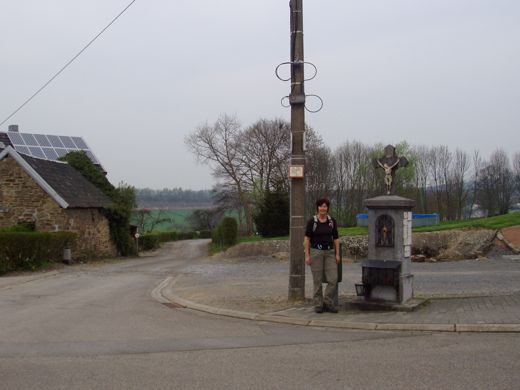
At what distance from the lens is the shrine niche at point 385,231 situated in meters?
10.5

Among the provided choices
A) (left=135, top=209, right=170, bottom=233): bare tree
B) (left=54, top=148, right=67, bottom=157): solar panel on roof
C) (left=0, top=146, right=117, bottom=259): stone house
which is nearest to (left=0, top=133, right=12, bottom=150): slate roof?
(left=54, top=148, right=67, bottom=157): solar panel on roof

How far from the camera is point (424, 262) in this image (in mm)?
22156

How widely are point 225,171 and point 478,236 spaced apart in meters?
42.5

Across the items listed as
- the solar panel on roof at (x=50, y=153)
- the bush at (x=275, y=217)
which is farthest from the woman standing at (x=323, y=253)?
the solar panel on roof at (x=50, y=153)

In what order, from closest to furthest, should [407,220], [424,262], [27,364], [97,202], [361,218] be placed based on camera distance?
1. [27,364]
2. [407,220]
3. [424,262]
4. [97,202]
5. [361,218]

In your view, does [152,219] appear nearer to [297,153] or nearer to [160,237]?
[160,237]

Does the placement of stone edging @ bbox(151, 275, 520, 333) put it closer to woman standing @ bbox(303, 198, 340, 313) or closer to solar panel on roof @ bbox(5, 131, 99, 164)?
woman standing @ bbox(303, 198, 340, 313)

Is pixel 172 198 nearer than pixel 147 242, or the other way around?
pixel 147 242

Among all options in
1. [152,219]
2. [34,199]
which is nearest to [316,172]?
[34,199]

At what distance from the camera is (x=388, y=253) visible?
1048 cm

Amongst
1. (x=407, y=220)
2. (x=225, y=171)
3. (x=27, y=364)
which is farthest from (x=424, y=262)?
(x=225, y=171)

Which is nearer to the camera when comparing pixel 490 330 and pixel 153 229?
pixel 490 330

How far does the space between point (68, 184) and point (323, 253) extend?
2630cm

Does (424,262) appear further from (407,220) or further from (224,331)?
(224,331)
